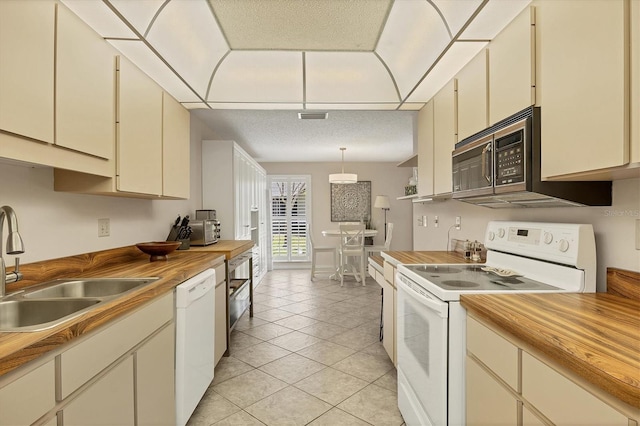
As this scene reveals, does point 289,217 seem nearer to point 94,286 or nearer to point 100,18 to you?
point 94,286

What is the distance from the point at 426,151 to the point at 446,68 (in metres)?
0.69

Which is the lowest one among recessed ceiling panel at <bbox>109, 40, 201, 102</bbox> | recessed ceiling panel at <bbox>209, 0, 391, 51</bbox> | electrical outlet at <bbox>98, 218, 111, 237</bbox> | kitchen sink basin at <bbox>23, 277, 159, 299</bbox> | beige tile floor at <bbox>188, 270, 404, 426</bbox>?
beige tile floor at <bbox>188, 270, 404, 426</bbox>

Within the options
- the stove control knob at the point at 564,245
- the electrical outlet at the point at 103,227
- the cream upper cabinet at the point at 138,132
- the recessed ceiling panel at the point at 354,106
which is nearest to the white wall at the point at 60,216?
the electrical outlet at the point at 103,227

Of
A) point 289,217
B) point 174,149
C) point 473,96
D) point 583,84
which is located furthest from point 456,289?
point 289,217

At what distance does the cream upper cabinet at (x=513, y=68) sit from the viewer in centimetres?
139

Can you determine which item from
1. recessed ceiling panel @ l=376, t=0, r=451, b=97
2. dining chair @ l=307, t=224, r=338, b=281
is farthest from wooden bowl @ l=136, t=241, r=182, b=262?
dining chair @ l=307, t=224, r=338, b=281

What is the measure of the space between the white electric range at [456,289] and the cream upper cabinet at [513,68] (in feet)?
1.95

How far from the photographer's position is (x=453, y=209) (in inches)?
110

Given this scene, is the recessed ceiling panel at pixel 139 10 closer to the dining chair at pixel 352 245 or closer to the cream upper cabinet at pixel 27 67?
the cream upper cabinet at pixel 27 67

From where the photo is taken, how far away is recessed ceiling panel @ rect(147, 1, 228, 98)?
1830mm

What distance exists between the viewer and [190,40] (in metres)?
2.08

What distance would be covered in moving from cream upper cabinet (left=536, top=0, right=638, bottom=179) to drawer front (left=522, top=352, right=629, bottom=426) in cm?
66

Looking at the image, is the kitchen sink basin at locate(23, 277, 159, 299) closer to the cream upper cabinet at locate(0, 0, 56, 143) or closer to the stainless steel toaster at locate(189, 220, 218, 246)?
the cream upper cabinet at locate(0, 0, 56, 143)

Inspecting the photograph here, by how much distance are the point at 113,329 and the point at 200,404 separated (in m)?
1.25
